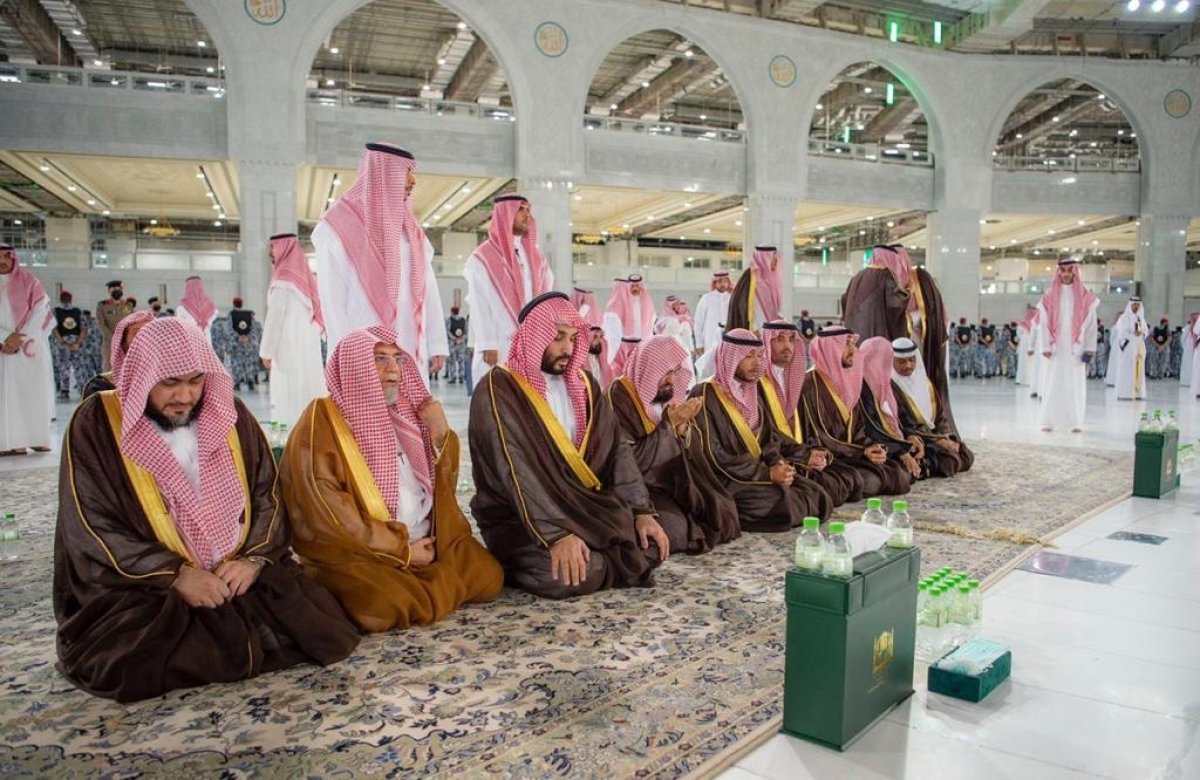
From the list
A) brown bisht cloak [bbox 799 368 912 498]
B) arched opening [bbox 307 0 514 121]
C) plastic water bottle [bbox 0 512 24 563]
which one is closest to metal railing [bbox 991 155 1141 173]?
arched opening [bbox 307 0 514 121]

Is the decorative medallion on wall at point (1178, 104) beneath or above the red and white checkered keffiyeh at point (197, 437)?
Answer: above

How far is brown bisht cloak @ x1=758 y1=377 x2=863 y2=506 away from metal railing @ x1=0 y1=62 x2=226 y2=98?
10431mm

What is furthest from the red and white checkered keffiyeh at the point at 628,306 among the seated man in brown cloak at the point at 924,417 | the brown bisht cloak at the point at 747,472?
the brown bisht cloak at the point at 747,472

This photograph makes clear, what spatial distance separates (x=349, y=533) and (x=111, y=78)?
11.8 metres

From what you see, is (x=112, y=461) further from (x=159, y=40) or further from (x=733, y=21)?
(x=159, y=40)

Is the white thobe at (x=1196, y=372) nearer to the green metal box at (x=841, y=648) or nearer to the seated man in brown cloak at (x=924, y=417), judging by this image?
the seated man in brown cloak at (x=924, y=417)

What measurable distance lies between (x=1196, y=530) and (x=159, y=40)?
1691cm

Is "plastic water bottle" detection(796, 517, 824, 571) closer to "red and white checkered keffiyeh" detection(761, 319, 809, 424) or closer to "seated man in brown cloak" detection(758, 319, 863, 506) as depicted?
"seated man in brown cloak" detection(758, 319, 863, 506)

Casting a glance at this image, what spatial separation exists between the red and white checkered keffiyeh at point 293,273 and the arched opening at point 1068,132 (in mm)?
15575

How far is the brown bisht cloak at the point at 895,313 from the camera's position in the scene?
5.49 m

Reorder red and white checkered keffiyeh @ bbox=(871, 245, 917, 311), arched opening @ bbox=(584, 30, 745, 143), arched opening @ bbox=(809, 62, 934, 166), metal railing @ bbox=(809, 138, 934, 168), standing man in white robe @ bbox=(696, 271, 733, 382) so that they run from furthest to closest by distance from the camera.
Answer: arched opening @ bbox=(809, 62, 934, 166) → metal railing @ bbox=(809, 138, 934, 168) → arched opening @ bbox=(584, 30, 745, 143) → standing man in white robe @ bbox=(696, 271, 733, 382) → red and white checkered keffiyeh @ bbox=(871, 245, 917, 311)

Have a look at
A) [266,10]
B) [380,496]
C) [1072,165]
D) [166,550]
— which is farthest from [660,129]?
[166,550]

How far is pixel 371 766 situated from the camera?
1.73 m

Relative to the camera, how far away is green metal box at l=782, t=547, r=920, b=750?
5.85 feet
